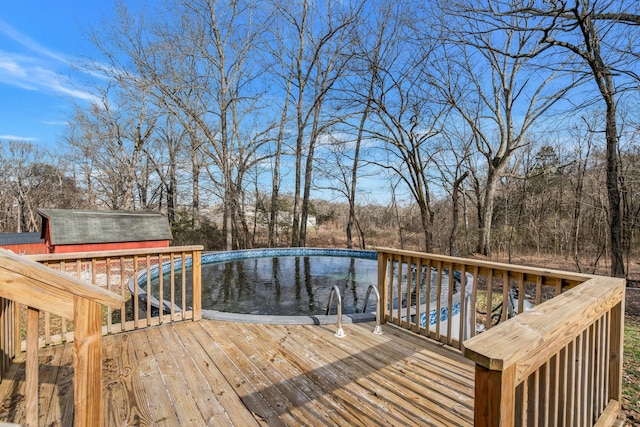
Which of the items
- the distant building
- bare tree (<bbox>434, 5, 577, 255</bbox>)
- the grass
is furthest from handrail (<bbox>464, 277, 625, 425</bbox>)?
the distant building

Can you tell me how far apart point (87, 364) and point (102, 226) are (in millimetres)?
12370

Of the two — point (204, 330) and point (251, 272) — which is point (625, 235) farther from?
point (204, 330)

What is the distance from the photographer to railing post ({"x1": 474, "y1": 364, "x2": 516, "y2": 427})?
895mm

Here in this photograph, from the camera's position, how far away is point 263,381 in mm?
2285

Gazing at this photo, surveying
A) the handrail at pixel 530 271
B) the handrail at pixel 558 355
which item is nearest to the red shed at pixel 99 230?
the handrail at pixel 530 271

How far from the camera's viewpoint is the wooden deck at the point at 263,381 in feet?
6.18

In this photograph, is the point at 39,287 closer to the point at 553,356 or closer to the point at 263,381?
the point at 263,381

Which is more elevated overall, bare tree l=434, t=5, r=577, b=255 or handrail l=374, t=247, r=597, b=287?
bare tree l=434, t=5, r=577, b=255

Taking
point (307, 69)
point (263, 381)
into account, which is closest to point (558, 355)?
point (263, 381)

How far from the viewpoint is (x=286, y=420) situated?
1859 millimetres

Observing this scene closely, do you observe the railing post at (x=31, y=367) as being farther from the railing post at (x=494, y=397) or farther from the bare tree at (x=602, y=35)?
the bare tree at (x=602, y=35)

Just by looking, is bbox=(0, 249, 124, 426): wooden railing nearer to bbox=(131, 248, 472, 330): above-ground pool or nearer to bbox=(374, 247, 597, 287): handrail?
bbox=(131, 248, 472, 330): above-ground pool

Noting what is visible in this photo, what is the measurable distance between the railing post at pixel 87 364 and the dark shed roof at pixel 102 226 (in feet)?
39.0

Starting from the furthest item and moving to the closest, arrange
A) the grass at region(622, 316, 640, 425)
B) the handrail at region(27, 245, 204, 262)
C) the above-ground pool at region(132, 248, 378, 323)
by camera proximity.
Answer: the above-ground pool at region(132, 248, 378, 323) < the handrail at region(27, 245, 204, 262) < the grass at region(622, 316, 640, 425)
